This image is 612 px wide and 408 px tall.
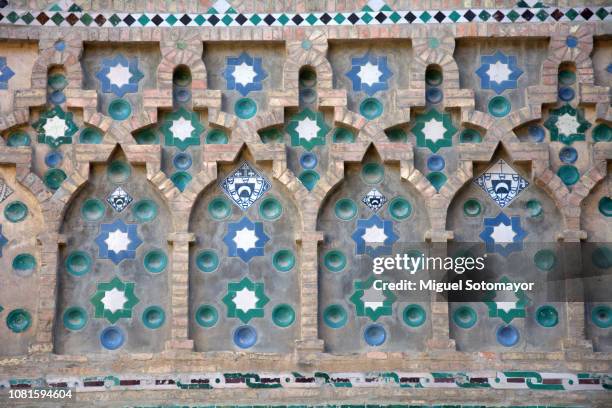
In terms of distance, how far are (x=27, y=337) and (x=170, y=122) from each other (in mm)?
2228

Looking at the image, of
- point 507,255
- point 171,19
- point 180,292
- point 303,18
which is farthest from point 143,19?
point 507,255

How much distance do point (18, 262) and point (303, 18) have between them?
3.27m

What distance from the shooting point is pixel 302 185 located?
12.1m

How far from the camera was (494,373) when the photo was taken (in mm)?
11672

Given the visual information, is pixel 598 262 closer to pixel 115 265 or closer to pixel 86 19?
pixel 115 265

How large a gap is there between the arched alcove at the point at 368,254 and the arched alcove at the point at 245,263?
0.95ft

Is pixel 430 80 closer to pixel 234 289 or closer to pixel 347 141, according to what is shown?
pixel 347 141

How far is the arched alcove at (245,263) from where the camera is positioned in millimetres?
11930

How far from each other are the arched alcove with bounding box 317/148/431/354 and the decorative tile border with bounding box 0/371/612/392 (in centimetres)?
31

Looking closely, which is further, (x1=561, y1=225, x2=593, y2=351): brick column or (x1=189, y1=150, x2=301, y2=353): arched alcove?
(x1=189, y1=150, x2=301, y2=353): arched alcove

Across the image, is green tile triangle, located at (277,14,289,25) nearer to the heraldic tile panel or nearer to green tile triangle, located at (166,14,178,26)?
the heraldic tile panel

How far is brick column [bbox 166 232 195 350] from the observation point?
11742 mm

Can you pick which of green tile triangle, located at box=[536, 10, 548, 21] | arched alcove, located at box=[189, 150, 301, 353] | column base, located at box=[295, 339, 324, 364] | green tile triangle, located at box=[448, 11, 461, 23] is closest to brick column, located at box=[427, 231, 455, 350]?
column base, located at box=[295, 339, 324, 364]

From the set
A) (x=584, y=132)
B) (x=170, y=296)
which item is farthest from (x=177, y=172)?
(x=584, y=132)
